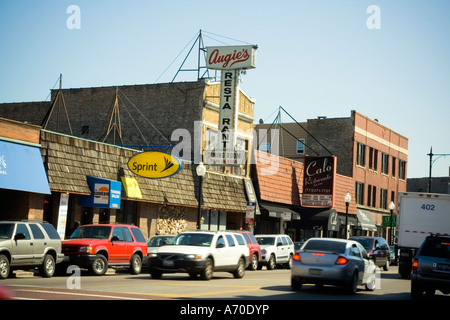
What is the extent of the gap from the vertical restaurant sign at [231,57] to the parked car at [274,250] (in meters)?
10.3

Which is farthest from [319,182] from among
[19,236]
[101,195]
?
[19,236]

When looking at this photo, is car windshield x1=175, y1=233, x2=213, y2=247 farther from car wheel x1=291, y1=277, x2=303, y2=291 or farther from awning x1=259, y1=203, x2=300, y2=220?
awning x1=259, y1=203, x2=300, y2=220

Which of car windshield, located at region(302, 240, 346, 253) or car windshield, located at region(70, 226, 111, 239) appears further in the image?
car windshield, located at region(70, 226, 111, 239)

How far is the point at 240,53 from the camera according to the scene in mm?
41281

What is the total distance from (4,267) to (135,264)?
20.5 ft

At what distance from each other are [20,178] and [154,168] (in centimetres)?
814

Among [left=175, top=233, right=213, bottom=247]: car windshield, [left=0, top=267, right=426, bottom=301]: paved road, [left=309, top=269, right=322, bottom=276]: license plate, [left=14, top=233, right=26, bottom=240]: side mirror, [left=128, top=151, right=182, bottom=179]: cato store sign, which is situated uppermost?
[left=128, top=151, right=182, bottom=179]: cato store sign

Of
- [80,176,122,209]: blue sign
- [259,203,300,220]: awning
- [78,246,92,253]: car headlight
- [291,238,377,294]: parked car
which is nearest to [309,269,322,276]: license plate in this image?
[291,238,377,294]: parked car

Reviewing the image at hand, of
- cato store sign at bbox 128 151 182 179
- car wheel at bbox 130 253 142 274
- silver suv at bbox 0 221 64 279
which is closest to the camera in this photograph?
silver suv at bbox 0 221 64 279

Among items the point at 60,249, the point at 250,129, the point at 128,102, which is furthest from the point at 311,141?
the point at 60,249

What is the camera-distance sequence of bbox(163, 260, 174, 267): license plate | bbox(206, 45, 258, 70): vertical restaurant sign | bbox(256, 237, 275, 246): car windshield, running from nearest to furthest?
bbox(163, 260, 174, 267): license plate, bbox(256, 237, 275, 246): car windshield, bbox(206, 45, 258, 70): vertical restaurant sign

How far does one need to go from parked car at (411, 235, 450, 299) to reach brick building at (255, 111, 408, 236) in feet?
127

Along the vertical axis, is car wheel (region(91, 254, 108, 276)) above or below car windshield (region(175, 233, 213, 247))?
below

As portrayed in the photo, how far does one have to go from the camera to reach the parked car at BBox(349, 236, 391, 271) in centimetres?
3544
